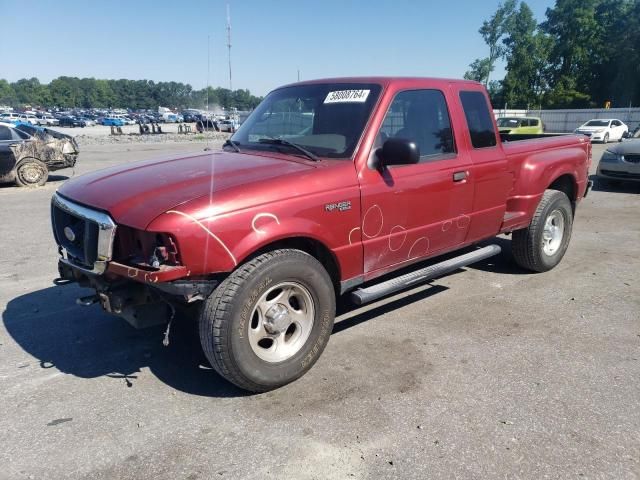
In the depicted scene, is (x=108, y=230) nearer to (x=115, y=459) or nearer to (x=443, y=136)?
(x=115, y=459)

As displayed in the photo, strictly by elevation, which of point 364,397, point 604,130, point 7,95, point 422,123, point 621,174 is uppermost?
point 7,95

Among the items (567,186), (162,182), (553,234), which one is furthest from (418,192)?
(567,186)

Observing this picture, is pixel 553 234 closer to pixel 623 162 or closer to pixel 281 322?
pixel 281 322

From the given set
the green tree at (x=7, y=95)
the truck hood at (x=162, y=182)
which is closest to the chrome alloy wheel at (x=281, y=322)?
the truck hood at (x=162, y=182)

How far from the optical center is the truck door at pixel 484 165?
14.9 feet

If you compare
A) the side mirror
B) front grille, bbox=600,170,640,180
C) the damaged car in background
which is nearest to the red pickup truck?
the side mirror

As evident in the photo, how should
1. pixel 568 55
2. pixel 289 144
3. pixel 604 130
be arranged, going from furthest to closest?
pixel 568 55
pixel 604 130
pixel 289 144

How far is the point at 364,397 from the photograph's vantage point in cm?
319

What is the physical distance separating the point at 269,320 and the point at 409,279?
129 centimetres

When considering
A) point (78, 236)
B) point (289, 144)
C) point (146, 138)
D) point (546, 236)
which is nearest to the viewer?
point (78, 236)

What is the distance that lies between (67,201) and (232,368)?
65.2 inches

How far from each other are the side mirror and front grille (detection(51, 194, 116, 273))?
188 cm

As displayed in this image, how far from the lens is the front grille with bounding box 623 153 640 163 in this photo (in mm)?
11188

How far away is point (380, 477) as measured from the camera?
2488 mm
